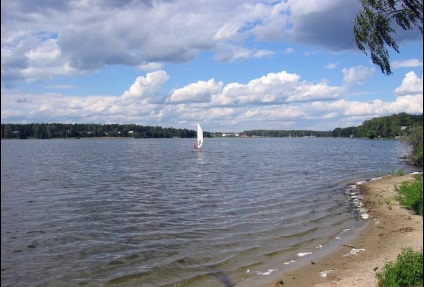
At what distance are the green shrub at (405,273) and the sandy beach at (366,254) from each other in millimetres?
1071

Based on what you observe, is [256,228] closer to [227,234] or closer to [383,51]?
[227,234]

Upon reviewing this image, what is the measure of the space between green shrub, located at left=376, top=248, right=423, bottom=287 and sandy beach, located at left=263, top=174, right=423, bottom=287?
1.07m

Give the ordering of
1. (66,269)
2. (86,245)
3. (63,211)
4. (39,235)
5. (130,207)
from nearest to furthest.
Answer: (66,269)
(86,245)
(39,235)
(63,211)
(130,207)

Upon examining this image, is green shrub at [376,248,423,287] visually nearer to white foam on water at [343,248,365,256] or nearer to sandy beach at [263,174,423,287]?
sandy beach at [263,174,423,287]

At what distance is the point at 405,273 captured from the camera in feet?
29.5

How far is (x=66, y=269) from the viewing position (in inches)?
540

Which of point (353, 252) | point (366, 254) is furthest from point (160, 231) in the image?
point (366, 254)

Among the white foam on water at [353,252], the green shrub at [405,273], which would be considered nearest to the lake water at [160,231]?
the white foam on water at [353,252]

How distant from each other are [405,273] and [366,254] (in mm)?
6257

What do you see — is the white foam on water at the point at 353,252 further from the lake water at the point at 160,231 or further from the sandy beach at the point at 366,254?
the lake water at the point at 160,231

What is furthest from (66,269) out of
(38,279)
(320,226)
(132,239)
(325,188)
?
(325,188)

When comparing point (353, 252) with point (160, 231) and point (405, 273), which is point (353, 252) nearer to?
point (405, 273)

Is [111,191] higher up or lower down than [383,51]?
lower down

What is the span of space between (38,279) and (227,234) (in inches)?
336
